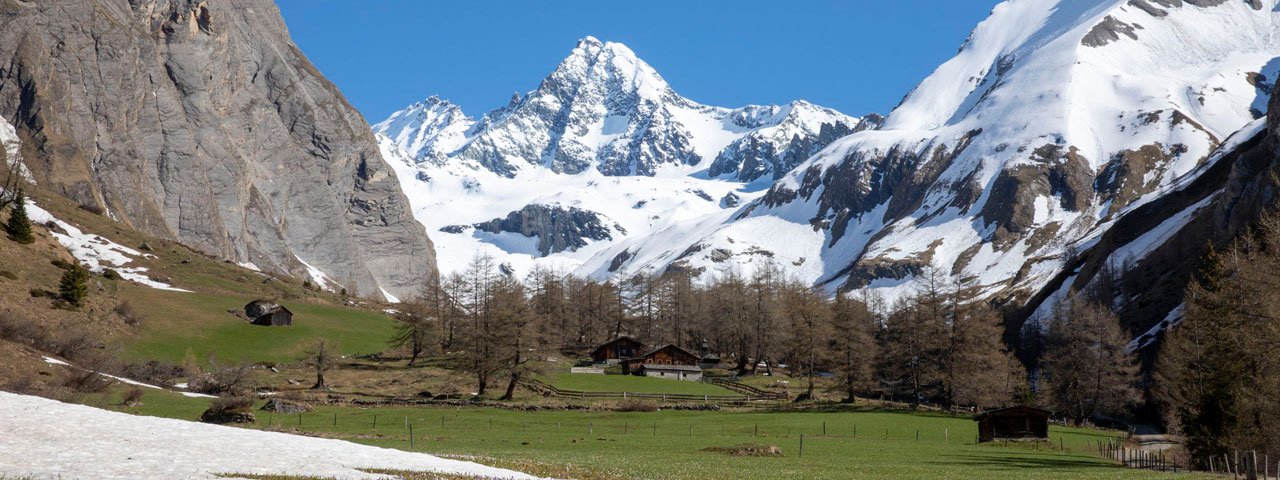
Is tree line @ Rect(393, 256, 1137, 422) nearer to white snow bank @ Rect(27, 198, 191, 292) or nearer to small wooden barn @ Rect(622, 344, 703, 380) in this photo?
small wooden barn @ Rect(622, 344, 703, 380)

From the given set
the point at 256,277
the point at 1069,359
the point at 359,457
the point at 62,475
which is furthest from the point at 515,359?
the point at 256,277

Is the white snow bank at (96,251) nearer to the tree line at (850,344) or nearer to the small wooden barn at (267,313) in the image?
the small wooden barn at (267,313)

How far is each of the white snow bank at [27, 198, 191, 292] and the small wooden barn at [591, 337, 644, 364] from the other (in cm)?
5132

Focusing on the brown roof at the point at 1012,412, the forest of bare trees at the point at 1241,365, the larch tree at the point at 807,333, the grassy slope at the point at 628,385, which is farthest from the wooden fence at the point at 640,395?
the forest of bare trees at the point at 1241,365

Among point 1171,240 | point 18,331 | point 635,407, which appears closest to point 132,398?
point 18,331

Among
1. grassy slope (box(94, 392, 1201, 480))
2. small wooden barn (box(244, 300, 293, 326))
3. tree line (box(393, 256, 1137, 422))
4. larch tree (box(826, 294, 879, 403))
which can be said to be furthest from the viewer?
small wooden barn (box(244, 300, 293, 326))

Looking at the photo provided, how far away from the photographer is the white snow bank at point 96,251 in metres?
119

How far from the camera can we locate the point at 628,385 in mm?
102375

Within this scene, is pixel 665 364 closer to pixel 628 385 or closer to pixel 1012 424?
pixel 628 385

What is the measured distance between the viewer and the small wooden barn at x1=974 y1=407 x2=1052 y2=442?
6719 cm

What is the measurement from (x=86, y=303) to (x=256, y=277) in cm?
5680

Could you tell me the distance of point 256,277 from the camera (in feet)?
492

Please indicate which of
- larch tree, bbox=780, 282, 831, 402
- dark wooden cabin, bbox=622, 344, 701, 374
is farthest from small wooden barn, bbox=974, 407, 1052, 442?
dark wooden cabin, bbox=622, 344, 701, 374

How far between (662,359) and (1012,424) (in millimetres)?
57109
